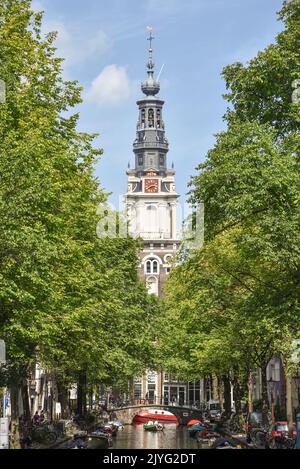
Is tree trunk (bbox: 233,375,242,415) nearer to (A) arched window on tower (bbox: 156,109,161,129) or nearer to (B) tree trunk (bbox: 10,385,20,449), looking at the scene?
(B) tree trunk (bbox: 10,385,20,449)

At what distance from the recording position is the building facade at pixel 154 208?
176500 millimetres

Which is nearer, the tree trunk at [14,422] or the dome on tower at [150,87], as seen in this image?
the tree trunk at [14,422]

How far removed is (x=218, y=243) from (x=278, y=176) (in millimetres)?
22271

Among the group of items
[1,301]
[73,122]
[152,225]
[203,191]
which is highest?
[152,225]

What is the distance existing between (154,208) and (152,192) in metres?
3.35

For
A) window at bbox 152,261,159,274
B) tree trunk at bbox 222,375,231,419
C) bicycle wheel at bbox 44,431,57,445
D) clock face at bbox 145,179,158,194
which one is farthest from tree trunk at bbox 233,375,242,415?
clock face at bbox 145,179,158,194

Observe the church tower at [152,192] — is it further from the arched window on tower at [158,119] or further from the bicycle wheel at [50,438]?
the bicycle wheel at [50,438]

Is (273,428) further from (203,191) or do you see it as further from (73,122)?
(73,122)

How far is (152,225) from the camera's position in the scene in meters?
185

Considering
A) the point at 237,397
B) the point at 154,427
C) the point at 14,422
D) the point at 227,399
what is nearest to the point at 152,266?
the point at 154,427

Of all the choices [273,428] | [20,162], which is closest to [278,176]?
[20,162]

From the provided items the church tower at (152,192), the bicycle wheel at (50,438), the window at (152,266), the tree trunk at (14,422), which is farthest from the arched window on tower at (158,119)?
the tree trunk at (14,422)

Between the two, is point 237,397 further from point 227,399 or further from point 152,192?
point 152,192

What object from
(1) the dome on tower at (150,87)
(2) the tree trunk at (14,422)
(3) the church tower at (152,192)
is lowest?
(2) the tree trunk at (14,422)
